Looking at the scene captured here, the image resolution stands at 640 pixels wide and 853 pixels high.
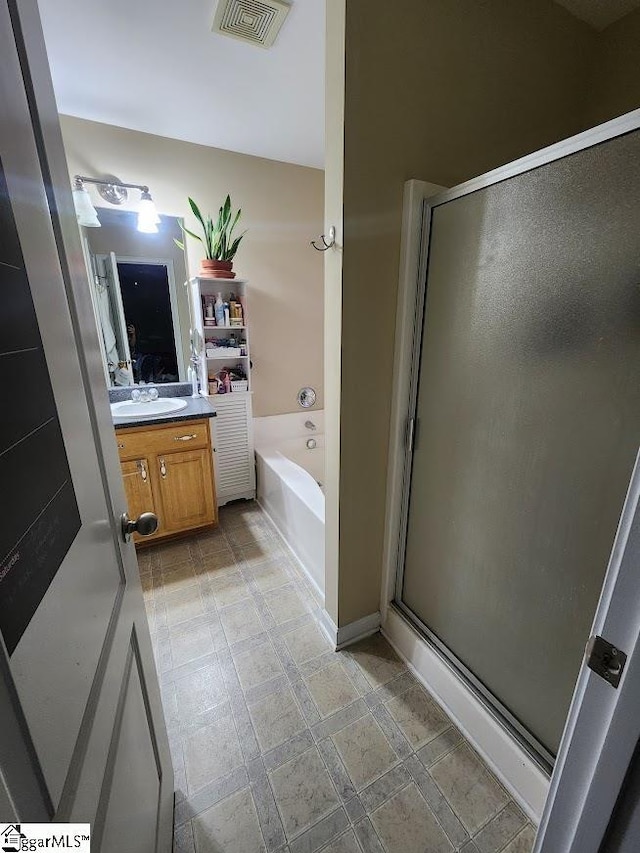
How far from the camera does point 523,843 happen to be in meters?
1.01

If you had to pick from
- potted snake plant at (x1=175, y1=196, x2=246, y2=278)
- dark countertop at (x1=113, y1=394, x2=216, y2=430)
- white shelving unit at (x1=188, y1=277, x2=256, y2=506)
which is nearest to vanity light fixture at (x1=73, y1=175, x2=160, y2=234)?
potted snake plant at (x1=175, y1=196, x2=246, y2=278)

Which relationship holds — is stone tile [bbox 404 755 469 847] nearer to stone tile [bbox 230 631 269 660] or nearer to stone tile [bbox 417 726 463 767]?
stone tile [bbox 417 726 463 767]

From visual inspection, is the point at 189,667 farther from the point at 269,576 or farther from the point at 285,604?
the point at 269,576

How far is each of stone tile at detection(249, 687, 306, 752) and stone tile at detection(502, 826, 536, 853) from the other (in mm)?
695

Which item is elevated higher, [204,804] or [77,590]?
[77,590]

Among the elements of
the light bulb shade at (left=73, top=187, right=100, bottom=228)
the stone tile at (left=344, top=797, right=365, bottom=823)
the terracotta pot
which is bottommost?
the stone tile at (left=344, top=797, right=365, bottom=823)

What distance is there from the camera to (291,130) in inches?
83.5

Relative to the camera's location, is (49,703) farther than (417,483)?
No

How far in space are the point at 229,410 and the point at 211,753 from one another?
190cm

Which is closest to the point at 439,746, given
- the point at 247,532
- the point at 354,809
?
the point at 354,809

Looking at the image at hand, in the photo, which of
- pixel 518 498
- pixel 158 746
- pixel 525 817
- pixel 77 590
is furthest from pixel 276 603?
pixel 77 590

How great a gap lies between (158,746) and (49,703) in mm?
755

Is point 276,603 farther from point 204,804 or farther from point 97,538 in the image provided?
point 97,538

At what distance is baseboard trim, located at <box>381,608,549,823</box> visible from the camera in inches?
42.0
